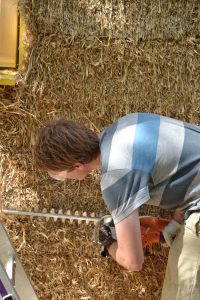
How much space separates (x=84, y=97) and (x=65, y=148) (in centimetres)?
72

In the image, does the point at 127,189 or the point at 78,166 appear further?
the point at 78,166

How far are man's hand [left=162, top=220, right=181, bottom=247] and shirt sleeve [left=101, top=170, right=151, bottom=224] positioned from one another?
379mm

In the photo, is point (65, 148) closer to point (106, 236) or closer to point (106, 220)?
point (106, 236)

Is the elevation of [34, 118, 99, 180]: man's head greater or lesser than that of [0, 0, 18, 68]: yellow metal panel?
lesser

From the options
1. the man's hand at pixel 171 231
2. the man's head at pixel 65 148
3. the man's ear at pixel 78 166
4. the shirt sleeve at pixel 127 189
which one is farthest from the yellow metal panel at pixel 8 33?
the man's hand at pixel 171 231

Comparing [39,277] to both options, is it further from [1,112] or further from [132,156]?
[132,156]

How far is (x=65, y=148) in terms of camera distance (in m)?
1.68

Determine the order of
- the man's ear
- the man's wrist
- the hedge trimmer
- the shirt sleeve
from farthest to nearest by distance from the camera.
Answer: the hedge trimmer < the man's wrist < the man's ear < the shirt sleeve

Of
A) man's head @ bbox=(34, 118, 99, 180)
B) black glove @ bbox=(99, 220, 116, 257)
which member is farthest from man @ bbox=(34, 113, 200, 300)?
black glove @ bbox=(99, 220, 116, 257)

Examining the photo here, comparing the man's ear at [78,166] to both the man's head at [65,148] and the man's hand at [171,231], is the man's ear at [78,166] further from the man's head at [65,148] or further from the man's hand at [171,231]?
the man's hand at [171,231]

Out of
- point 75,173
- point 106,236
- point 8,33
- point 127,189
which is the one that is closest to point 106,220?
point 106,236

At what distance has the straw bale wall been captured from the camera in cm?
227

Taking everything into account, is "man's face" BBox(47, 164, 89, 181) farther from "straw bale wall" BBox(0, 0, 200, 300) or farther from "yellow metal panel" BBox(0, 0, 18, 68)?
"yellow metal panel" BBox(0, 0, 18, 68)

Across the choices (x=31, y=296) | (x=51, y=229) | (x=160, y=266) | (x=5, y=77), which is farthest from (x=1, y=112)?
(x=160, y=266)
